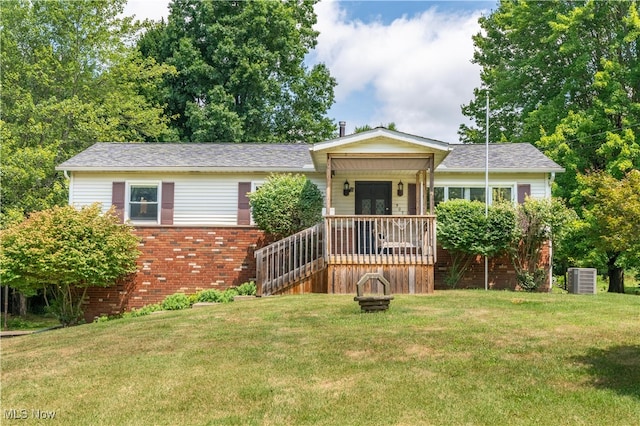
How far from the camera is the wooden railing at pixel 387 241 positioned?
12133 mm

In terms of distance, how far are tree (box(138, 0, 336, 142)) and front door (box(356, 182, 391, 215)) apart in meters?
12.0

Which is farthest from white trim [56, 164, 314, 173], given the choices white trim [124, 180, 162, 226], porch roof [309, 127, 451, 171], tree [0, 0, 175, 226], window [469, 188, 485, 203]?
tree [0, 0, 175, 226]

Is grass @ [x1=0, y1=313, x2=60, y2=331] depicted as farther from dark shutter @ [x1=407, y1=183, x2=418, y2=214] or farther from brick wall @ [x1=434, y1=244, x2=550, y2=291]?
brick wall @ [x1=434, y1=244, x2=550, y2=291]

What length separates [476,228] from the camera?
13.2 meters

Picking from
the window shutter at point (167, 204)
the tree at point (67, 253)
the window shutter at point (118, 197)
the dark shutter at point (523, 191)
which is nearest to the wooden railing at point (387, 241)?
the dark shutter at point (523, 191)

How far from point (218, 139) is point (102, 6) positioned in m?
7.77

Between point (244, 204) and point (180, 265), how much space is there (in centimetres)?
249

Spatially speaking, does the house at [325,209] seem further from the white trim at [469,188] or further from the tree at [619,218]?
the tree at [619,218]

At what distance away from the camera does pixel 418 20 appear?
18.5m

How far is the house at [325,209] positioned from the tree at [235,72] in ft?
32.4

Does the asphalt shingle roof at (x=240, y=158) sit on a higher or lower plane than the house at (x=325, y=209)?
higher

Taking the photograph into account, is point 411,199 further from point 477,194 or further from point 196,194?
point 196,194

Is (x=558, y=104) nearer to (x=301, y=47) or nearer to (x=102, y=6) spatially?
(x=301, y=47)

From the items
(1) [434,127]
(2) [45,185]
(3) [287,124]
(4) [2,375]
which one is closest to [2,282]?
(4) [2,375]
